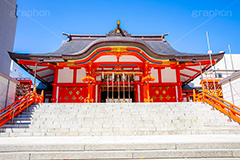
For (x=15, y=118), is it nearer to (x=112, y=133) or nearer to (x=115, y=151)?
(x=112, y=133)

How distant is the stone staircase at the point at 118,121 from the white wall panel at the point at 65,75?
18.4 feet

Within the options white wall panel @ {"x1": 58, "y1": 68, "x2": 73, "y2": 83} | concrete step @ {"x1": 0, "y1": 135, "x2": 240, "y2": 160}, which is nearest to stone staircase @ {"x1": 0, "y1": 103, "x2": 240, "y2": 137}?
concrete step @ {"x1": 0, "y1": 135, "x2": 240, "y2": 160}

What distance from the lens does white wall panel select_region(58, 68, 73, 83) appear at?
13.6 meters

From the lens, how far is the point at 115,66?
1291cm

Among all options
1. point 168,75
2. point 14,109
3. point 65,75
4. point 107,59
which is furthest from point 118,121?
point 168,75

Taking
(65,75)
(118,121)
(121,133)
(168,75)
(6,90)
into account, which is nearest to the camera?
(121,133)

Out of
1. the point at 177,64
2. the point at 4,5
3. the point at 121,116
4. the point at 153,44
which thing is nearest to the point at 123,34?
the point at 153,44

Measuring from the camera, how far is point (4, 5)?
16.9 metres

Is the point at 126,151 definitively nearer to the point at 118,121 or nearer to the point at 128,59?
the point at 118,121

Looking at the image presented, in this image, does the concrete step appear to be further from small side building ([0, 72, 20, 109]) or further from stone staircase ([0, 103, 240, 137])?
small side building ([0, 72, 20, 109])

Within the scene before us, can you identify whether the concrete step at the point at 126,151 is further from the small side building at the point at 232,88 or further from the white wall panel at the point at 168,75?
the white wall panel at the point at 168,75

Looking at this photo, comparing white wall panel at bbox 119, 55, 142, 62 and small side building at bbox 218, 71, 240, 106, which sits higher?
white wall panel at bbox 119, 55, 142, 62

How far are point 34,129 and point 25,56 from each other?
22.9 feet

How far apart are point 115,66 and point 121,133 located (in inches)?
308
